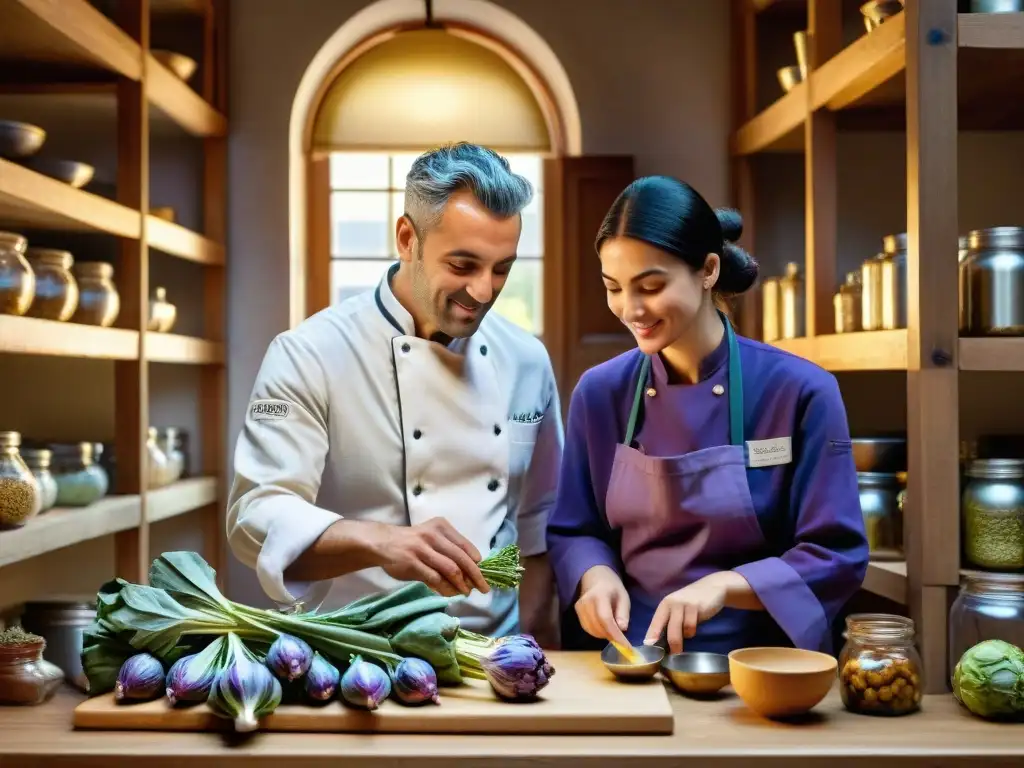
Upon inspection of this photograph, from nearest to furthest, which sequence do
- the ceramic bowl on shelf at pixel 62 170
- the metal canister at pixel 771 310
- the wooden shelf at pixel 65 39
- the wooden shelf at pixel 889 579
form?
the wooden shelf at pixel 889 579, the wooden shelf at pixel 65 39, the ceramic bowl on shelf at pixel 62 170, the metal canister at pixel 771 310

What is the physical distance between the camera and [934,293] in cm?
239

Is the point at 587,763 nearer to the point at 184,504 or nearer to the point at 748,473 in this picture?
the point at 748,473

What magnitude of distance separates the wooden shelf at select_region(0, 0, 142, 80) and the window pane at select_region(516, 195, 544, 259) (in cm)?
203

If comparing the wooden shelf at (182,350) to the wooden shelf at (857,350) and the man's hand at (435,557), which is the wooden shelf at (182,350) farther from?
the man's hand at (435,557)

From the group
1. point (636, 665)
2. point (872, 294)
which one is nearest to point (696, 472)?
point (636, 665)

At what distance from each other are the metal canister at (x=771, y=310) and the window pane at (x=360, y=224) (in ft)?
6.20

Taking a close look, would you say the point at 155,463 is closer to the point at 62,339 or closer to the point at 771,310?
the point at 62,339

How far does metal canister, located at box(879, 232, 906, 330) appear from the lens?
2.77 metres

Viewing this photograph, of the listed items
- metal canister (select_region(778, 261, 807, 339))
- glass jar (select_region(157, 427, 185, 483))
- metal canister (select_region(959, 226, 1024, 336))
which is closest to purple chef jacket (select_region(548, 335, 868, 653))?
metal canister (select_region(959, 226, 1024, 336))

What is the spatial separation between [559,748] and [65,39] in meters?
2.68

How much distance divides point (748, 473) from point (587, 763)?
68cm

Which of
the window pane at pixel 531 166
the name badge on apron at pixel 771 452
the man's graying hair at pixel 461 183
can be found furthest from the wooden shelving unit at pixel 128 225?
the name badge on apron at pixel 771 452

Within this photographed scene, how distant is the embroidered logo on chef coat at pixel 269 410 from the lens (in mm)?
2078

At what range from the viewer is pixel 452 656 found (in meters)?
1.60
